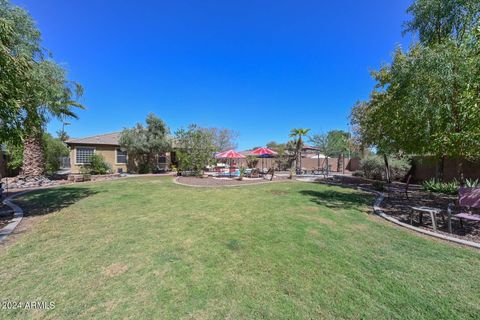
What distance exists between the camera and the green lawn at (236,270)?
269 centimetres

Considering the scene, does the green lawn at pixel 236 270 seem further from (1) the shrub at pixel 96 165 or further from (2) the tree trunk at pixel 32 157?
(1) the shrub at pixel 96 165

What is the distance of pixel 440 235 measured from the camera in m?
5.23

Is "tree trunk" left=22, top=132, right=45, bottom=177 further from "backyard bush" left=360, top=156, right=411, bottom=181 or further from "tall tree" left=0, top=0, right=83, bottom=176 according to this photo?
"backyard bush" left=360, top=156, right=411, bottom=181

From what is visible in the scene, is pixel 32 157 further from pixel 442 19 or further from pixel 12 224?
pixel 442 19

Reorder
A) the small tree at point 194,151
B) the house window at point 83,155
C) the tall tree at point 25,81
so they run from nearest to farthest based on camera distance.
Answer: the tall tree at point 25,81, the small tree at point 194,151, the house window at point 83,155

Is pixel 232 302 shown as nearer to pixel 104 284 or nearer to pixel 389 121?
pixel 104 284

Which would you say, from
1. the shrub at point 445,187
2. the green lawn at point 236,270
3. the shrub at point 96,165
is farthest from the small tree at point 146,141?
the shrub at point 445,187

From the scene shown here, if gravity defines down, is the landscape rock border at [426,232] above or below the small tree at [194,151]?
below

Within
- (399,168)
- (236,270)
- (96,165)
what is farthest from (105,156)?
(399,168)

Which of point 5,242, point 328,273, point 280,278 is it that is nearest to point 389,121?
point 328,273

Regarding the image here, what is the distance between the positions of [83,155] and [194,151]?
1152 centimetres

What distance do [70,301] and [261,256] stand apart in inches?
115

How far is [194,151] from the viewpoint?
18.1 m

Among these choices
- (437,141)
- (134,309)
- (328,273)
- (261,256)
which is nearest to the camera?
(134,309)
